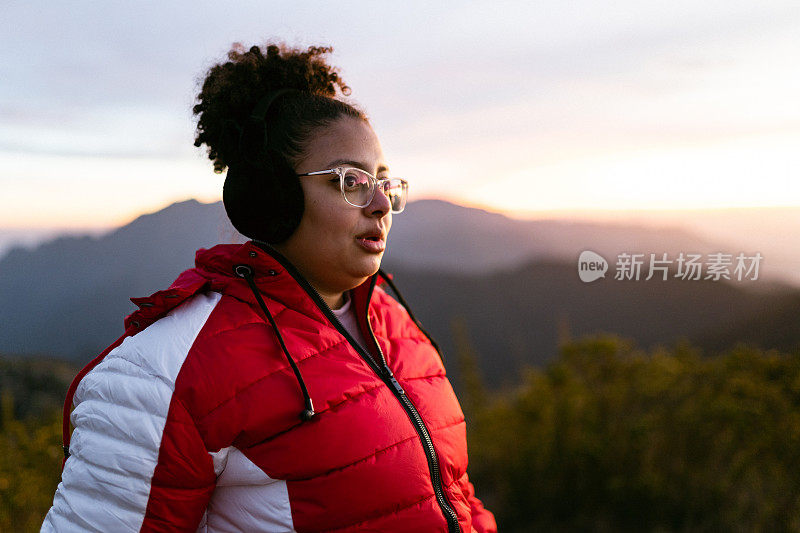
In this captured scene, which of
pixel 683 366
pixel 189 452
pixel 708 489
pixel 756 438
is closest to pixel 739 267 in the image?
pixel 683 366

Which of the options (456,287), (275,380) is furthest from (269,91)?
(456,287)

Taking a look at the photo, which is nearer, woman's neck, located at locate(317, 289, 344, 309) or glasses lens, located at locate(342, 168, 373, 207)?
glasses lens, located at locate(342, 168, 373, 207)

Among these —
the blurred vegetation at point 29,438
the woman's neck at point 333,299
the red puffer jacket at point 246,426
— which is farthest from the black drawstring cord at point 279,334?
the blurred vegetation at point 29,438

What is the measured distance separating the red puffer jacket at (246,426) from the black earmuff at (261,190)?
0.24 feet

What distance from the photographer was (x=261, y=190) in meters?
1.54

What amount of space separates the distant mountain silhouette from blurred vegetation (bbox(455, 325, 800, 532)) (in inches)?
30.1

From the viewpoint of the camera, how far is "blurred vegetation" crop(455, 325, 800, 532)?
3383 millimetres

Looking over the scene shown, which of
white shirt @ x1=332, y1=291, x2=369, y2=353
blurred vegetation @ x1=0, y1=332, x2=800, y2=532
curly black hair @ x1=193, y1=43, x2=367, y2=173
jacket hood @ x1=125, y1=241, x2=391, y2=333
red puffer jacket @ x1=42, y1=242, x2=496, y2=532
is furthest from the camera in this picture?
blurred vegetation @ x1=0, y1=332, x2=800, y2=532

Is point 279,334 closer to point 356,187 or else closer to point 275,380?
point 275,380

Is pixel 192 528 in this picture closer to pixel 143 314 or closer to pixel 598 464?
pixel 143 314

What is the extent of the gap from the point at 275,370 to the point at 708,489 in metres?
3.29

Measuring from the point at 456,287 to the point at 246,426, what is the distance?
464 centimetres

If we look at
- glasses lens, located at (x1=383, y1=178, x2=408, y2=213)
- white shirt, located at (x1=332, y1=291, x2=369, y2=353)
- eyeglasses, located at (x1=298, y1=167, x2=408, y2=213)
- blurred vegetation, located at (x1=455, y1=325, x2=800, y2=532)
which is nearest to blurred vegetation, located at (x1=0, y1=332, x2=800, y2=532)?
blurred vegetation, located at (x1=455, y1=325, x2=800, y2=532)

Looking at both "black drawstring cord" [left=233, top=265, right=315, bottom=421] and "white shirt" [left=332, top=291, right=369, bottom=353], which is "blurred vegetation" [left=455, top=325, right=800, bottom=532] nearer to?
"white shirt" [left=332, top=291, right=369, bottom=353]
